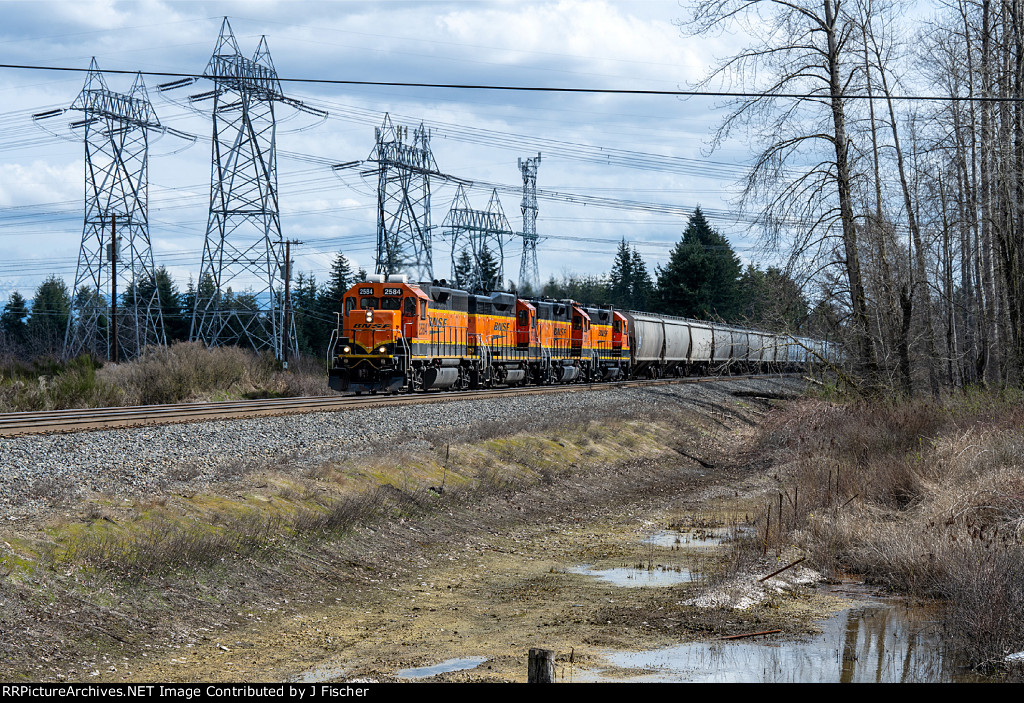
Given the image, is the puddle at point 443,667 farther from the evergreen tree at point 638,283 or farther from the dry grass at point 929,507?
the evergreen tree at point 638,283

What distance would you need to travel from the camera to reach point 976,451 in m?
15.3

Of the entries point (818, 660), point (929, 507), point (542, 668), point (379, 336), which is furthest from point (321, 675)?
point (379, 336)

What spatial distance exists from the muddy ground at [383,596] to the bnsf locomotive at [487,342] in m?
9.39

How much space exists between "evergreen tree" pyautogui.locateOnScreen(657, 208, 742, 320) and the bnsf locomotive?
18917 mm

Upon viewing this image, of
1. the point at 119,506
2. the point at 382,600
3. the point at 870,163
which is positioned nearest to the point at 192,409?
the point at 119,506

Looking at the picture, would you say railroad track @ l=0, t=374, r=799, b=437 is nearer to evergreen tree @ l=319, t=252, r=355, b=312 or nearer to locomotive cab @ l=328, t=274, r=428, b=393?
locomotive cab @ l=328, t=274, r=428, b=393

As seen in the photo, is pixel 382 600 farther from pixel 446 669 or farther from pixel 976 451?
pixel 976 451

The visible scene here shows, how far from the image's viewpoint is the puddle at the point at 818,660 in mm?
7910

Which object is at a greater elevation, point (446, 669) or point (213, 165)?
point (213, 165)

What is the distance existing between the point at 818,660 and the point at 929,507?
5.73m

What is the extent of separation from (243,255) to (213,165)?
5042 mm

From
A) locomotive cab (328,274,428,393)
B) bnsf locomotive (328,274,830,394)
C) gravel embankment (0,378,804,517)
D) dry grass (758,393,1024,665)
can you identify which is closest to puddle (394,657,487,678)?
dry grass (758,393,1024,665)

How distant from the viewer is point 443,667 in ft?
26.4

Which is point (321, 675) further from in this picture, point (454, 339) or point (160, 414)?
point (454, 339)
